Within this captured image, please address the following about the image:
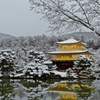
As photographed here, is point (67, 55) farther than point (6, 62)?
Yes

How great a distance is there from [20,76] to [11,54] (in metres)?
2.37

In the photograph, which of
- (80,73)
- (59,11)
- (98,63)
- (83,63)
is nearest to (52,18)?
(59,11)

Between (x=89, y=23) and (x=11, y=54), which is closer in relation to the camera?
(x=89, y=23)

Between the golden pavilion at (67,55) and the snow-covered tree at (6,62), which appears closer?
the snow-covered tree at (6,62)

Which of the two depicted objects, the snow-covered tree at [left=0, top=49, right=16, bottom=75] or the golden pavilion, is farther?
the golden pavilion

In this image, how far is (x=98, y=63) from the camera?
4.21 meters

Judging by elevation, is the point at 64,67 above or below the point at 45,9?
below

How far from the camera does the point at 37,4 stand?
11.3 feet

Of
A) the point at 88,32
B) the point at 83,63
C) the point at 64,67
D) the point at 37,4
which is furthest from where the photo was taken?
the point at 64,67

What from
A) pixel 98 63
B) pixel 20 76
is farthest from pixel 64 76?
pixel 98 63

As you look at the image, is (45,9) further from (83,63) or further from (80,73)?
(80,73)

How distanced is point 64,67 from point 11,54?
9230 millimetres

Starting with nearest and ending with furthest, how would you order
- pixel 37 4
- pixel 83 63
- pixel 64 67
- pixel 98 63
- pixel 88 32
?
1. pixel 37 4
2. pixel 88 32
3. pixel 98 63
4. pixel 83 63
5. pixel 64 67

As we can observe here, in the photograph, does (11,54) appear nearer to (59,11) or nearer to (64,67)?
(64,67)
